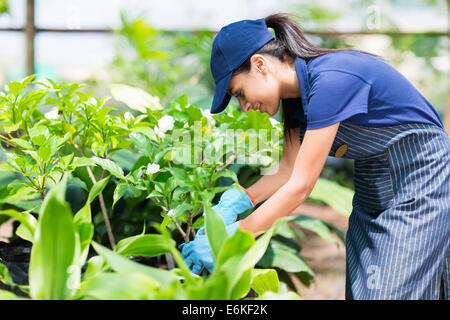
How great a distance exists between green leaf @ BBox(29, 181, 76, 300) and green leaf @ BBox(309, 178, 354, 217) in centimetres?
164

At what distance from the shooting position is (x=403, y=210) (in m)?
1.33

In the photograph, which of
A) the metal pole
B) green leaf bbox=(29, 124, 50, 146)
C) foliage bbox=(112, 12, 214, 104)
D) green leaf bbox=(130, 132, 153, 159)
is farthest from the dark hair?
foliage bbox=(112, 12, 214, 104)

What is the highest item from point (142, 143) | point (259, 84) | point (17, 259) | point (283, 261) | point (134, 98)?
point (134, 98)

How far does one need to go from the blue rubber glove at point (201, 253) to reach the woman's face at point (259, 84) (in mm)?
359

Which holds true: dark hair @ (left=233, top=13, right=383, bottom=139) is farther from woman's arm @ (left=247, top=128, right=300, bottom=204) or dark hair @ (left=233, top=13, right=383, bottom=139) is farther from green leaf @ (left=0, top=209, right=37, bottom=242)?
green leaf @ (left=0, top=209, right=37, bottom=242)

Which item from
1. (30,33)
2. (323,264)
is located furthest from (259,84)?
(30,33)

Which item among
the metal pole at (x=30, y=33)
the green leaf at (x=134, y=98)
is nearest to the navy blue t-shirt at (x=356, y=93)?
the green leaf at (x=134, y=98)

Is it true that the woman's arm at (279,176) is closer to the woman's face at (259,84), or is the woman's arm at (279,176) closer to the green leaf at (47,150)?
the woman's face at (259,84)

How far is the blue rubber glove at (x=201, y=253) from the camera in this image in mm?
1322

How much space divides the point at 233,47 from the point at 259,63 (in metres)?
0.09

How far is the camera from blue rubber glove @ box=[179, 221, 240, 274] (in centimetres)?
132

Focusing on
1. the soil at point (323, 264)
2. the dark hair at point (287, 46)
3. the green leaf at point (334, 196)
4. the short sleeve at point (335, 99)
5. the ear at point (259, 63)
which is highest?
the dark hair at point (287, 46)

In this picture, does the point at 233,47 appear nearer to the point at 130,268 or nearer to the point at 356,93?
the point at 356,93

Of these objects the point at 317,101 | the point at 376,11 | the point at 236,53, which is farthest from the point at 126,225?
the point at 376,11
